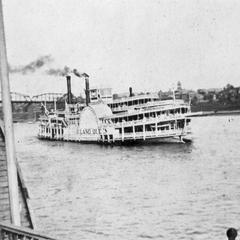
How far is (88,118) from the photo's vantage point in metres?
6.00

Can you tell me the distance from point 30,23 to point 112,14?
95cm

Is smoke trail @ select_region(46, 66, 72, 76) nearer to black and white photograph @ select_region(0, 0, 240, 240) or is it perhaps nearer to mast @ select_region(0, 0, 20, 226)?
black and white photograph @ select_region(0, 0, 240, 240)

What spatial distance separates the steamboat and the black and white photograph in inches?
1.3

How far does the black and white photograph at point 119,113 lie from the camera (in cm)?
409

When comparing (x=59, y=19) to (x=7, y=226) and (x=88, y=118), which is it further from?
(x=7, y=226)

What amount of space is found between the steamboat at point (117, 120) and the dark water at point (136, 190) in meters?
0.38

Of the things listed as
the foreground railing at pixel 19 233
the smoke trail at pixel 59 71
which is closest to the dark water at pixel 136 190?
the smoke trail at pixel 59 71

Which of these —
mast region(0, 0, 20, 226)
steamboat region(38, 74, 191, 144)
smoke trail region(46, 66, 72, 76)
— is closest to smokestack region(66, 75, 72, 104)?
steamboat region(38, 74, 191, 144)

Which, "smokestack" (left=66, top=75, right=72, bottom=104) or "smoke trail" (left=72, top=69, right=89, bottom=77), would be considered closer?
"smoke trail" (left=72, top=69, right=89, bottom=77)

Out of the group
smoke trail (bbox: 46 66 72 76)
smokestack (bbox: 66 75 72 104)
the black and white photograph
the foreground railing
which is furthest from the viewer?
smokestack (bbox: 66 75 72 104)

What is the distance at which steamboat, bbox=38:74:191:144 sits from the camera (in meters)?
5.30

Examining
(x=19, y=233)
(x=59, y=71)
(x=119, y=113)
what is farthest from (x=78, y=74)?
(x=19, y=233)

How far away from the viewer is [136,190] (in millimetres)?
5105

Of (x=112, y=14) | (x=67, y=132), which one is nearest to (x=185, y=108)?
(x=112, y=14)
